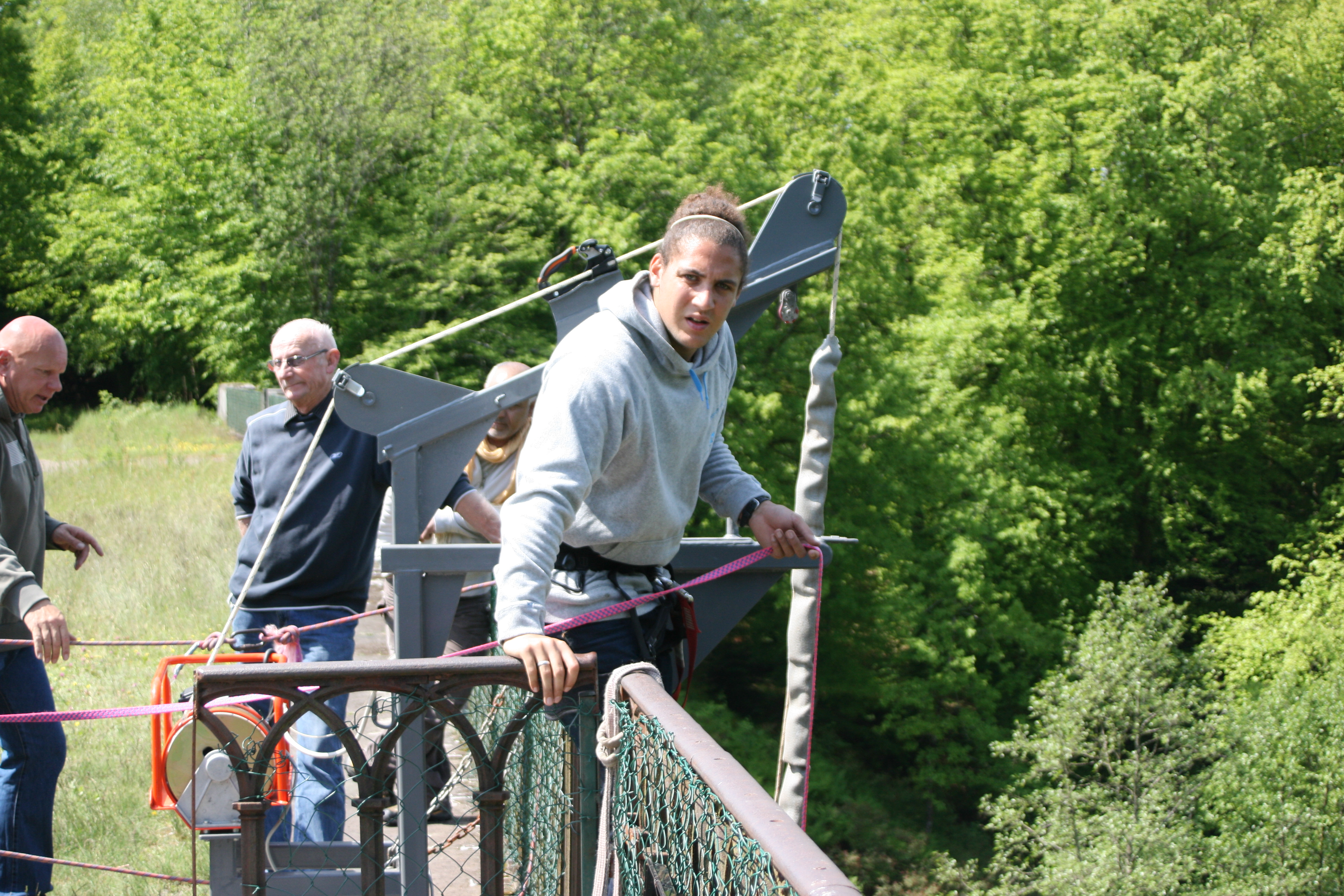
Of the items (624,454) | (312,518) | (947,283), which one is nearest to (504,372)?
(312,518)

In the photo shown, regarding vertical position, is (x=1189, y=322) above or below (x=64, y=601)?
above

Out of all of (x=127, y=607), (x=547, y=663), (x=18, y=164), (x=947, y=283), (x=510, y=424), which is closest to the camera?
(x=547, y=663)

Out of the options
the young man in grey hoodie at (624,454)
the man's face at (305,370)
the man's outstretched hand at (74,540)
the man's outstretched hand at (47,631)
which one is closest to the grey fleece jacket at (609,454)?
the young man in grey hoodie at (624,454)

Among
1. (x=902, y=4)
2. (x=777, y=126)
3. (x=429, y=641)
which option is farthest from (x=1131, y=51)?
(x=429, y=641)

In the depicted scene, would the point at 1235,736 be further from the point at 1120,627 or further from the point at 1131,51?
the point at 1131,51

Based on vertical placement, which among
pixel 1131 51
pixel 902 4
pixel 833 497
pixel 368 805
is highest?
pixel 902 4

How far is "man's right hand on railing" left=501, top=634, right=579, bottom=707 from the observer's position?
6.41 ft

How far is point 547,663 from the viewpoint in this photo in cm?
195

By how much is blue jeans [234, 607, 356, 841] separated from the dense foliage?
40.1 feet

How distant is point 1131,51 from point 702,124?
25.7 ft

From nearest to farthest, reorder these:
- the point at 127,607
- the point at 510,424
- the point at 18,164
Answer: the point at 510,424 < the point at 127,607 < the point at 18,164

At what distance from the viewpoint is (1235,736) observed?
1800 centimetres

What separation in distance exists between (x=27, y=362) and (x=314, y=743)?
52.6 inches

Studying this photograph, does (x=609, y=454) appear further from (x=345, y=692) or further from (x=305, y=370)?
(x=305, y=370)
